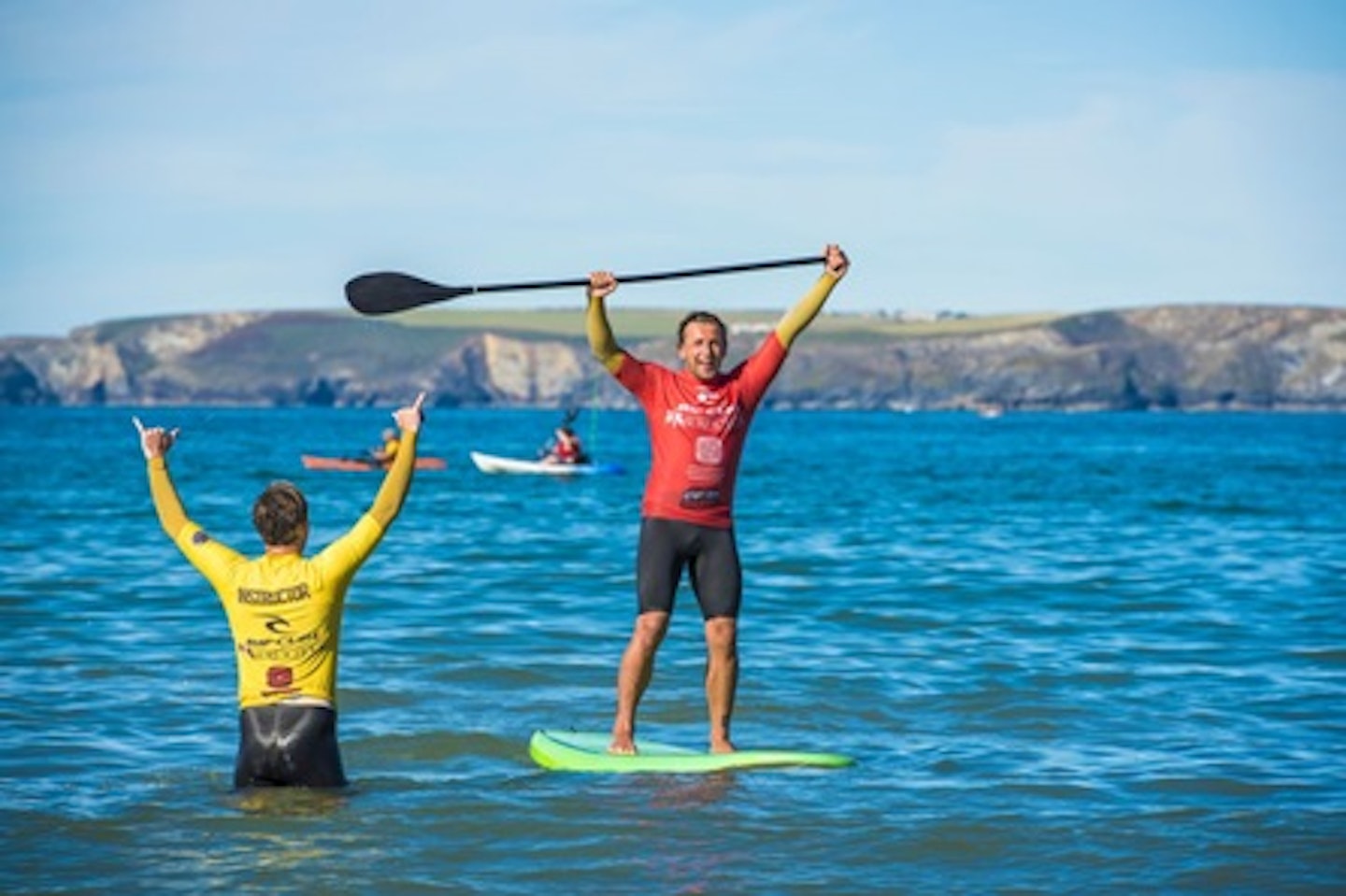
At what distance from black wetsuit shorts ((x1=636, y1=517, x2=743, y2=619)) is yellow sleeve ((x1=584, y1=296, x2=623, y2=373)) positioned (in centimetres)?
81

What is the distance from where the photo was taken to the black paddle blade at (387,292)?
1136cm

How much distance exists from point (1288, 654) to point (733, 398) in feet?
22.0

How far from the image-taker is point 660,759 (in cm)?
1050

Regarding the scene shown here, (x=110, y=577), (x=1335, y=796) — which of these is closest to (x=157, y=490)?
(x=1335, y=796)

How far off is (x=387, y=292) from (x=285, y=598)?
9.68 feet

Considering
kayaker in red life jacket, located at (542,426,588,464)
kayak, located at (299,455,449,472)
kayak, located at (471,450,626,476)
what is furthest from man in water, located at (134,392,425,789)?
kayak, located at (299,455,449,472)

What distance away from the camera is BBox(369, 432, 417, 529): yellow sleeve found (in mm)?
8742

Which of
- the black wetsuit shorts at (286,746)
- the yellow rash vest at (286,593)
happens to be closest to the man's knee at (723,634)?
the black wetsuit shorts at (286,746)

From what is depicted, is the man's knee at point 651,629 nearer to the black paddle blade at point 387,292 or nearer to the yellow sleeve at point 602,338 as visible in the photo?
the yellow sleeve at point 602,338

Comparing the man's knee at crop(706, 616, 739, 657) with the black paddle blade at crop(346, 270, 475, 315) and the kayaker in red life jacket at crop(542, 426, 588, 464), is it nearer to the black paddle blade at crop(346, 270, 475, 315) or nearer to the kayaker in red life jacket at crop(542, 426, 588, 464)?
the black paddle blade at crop(346, 270, 475, 315)

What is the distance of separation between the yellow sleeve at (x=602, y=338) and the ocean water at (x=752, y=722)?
80.3 inches

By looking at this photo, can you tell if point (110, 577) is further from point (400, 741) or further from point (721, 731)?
point (721, 731)

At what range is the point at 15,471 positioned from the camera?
183 ft

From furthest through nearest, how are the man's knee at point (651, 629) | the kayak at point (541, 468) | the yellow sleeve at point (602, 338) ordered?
the kayak at point (541, 468) < the man's knee at point (651, 629) < the yellow sleeve at point (602, 338)
